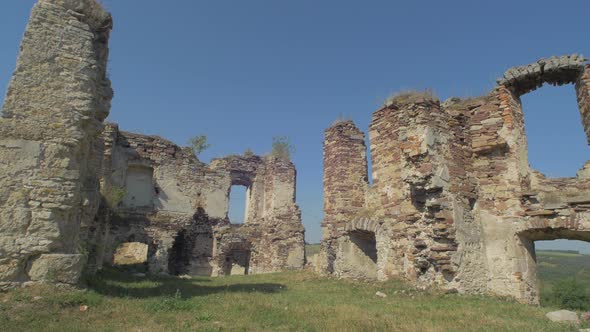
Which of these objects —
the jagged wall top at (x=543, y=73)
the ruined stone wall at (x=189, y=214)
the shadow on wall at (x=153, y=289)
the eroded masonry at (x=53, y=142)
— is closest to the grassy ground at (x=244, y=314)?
the shadow on wall at (x=153, y=289)

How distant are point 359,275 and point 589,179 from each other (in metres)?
6.79

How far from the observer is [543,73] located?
8.74 m

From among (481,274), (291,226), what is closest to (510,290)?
(481,274)

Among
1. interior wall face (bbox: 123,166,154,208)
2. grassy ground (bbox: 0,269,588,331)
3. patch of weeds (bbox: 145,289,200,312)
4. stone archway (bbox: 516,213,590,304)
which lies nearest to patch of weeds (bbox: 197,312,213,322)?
grassy ground (bbox: 0,269,588,331)

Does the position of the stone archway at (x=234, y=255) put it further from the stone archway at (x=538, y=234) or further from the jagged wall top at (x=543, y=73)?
the jagged wall top at (x=543, y=73)

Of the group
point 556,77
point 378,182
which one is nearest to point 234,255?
point 378,182

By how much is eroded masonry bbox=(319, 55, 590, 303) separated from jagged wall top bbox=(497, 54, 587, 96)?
0.02m

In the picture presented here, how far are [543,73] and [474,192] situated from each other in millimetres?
3262

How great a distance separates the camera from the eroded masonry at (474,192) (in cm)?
799

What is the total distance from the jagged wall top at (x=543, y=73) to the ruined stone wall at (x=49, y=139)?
9251 millimetres

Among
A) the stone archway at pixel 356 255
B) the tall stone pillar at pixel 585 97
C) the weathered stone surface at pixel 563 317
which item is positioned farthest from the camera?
the stone archway at pixel 356 255

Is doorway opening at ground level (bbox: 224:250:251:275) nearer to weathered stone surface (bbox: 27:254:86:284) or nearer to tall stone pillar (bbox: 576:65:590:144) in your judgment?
weathered stone surface (bbox: 27:254:86:284)

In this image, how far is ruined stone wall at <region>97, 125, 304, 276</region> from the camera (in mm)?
16906

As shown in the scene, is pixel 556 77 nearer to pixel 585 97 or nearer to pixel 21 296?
pixel 585 97
